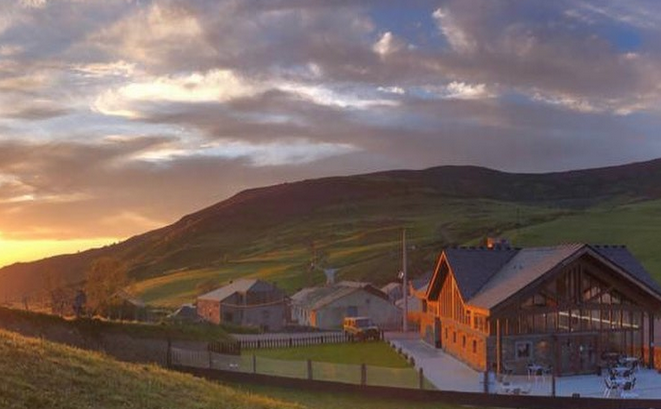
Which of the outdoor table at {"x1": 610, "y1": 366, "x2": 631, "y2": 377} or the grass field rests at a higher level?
the grass field

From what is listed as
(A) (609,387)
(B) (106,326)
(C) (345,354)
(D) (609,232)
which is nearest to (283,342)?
(C) (345,354)

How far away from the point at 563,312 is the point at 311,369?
1607 cm

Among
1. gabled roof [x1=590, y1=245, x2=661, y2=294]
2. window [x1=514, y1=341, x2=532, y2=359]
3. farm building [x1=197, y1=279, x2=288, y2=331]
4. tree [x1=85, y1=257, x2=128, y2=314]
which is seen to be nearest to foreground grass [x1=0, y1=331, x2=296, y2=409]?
window [x1=514, y1=341, x2=532, y2=359]

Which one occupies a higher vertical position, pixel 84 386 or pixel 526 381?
pixel 84 386

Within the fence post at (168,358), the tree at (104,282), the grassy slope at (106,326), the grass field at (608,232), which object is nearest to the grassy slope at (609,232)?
the grass field at (608,232)

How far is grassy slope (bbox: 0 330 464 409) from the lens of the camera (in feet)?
51.3

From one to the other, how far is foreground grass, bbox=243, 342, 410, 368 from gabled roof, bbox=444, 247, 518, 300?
6313 millimetres

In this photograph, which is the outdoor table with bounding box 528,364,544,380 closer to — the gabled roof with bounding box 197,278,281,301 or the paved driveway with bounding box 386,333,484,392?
the paved driveway with bounding box 386,333,484,392

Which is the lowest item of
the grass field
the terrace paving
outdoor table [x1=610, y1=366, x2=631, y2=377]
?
the terrace paving

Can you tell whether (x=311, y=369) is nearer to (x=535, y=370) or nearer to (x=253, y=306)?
(x=535, y=370)

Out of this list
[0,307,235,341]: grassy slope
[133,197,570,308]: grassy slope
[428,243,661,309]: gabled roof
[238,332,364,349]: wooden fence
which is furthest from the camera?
[133,197,570,308]: grassy slope

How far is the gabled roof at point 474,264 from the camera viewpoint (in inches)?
1929

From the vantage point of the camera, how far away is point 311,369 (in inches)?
1422

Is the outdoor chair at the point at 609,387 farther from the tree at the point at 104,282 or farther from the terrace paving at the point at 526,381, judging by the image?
the tree at the point at 104,282
